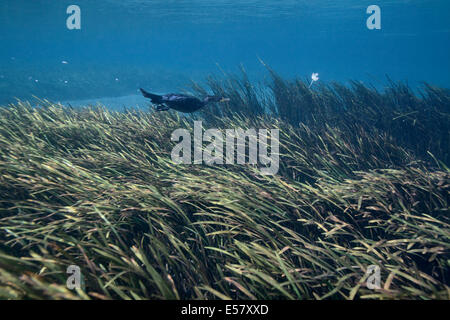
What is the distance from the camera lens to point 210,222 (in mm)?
2227

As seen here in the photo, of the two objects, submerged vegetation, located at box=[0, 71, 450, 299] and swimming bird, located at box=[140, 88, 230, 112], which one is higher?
swimming bird, located at box=[140, 88, 230, 112]

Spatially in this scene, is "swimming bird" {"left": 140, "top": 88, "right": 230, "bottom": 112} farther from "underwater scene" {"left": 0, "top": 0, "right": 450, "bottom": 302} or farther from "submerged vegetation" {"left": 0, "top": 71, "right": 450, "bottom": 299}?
"submerged vegetation" {"left": 0, "top": 71, "right": 450, "bottom": 299}

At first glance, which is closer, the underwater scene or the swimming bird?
the underwater scene

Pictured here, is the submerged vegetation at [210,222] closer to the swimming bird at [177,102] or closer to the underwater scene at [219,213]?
the underwater scene at [219,213]

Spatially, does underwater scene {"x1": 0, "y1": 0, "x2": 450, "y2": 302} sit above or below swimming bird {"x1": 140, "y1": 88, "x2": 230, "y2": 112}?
below

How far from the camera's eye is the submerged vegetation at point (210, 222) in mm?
1839

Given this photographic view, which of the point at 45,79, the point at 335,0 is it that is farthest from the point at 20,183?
the point at 335,0

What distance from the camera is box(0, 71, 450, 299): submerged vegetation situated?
6.03 ft

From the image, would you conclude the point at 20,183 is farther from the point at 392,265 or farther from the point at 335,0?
the point at 335,0

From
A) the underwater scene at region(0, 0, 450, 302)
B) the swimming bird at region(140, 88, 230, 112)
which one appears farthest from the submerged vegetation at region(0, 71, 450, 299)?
the swimming bird at region(140, 88, 230, 112)
